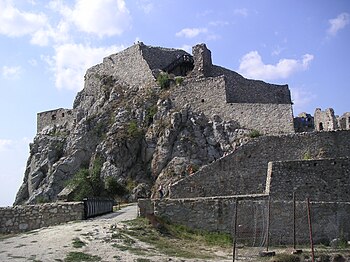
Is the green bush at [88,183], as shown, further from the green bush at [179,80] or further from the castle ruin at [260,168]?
the green bush at [179,80]

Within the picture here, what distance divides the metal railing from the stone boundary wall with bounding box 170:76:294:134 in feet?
41.5

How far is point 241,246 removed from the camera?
15.4 metres

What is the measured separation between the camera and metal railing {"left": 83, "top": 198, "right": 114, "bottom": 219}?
58.8 feet

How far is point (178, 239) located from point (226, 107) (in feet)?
66.5

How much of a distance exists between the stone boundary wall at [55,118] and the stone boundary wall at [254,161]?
30461 millimetres

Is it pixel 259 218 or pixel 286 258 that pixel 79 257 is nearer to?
pixel 286 258

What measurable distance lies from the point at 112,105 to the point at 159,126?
7957 millimetres

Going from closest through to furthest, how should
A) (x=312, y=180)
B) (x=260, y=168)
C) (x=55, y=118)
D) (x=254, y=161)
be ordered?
(x=312, y=180), (x=260, y=168), (x=254, y=161), (x=55, y=118)

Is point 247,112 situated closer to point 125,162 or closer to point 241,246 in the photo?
point 125,162

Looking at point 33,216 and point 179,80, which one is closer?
point 33,216

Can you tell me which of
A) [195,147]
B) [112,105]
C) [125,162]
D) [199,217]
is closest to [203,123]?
[195,147]

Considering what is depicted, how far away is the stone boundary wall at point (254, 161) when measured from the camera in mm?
22719

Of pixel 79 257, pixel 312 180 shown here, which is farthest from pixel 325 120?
pixel 79 257

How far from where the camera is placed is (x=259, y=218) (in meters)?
16.0
